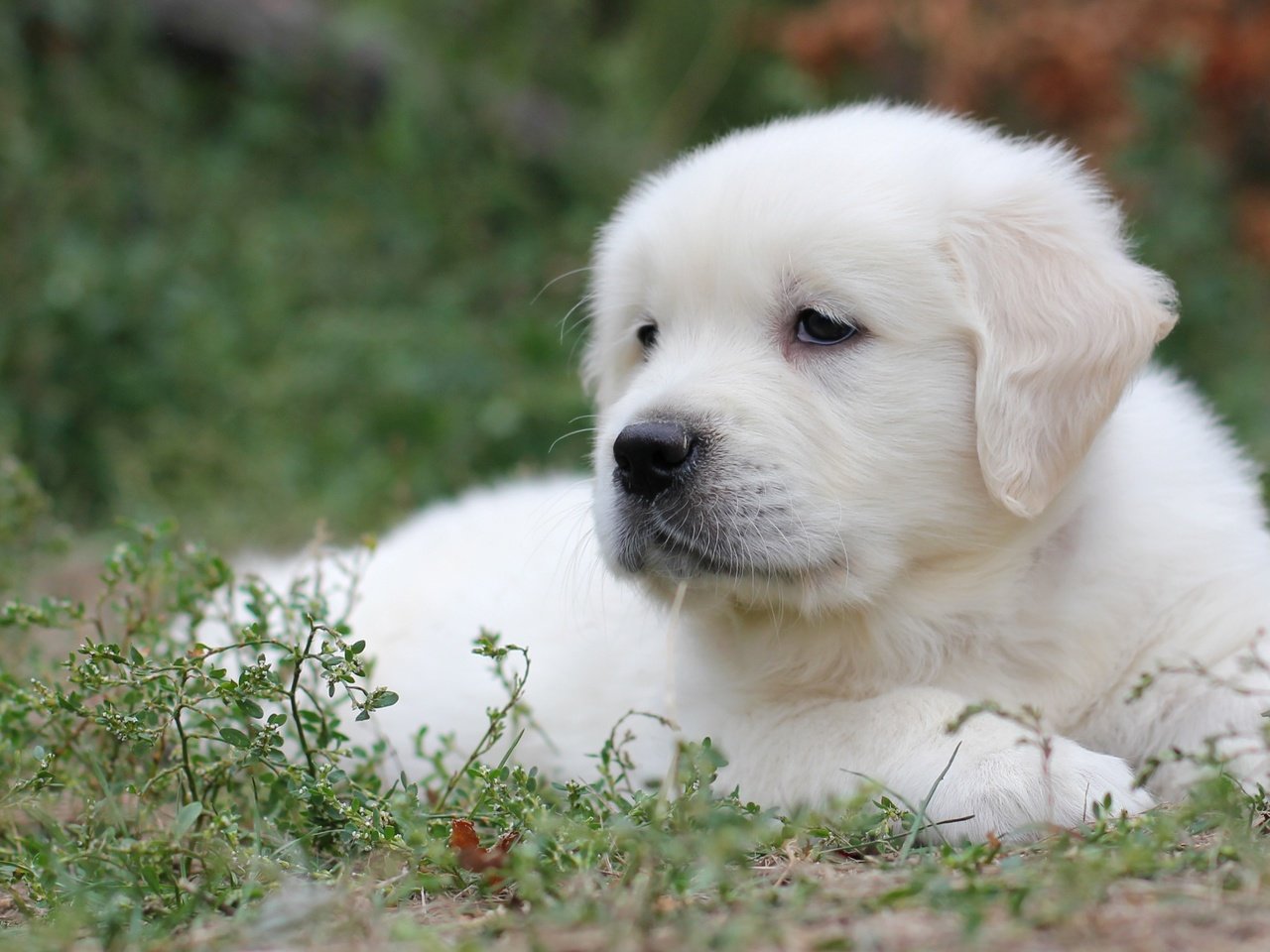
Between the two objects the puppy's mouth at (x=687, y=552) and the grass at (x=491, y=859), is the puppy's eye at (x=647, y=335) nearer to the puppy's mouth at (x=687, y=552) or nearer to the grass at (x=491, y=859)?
the puppy's mouth at (x=687, y=552)

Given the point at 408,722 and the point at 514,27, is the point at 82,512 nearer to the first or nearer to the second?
the point at 408,722

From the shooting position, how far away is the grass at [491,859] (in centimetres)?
206

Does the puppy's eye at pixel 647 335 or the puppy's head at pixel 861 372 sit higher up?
the puppy's eye at pixel 647 335

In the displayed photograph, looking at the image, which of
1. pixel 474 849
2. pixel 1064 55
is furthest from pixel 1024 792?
pixel 1064 55

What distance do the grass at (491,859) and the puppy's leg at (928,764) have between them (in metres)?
0.10

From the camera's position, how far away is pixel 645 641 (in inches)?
154

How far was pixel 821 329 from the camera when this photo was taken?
11.0 feet

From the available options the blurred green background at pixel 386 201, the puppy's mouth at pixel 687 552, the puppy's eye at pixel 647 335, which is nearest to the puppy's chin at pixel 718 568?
the puppy's mouth at pixel 687 552

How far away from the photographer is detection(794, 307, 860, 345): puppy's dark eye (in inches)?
131

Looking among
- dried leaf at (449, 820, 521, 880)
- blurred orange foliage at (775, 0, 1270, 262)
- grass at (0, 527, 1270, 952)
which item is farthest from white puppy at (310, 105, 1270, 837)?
blurred orange foliage at (775, 0, 1270, 262)

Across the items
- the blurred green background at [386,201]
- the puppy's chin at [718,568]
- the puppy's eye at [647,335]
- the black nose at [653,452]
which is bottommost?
the puppy's chin at [718,568]

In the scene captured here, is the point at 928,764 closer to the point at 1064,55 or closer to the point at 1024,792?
the point at 1024,792

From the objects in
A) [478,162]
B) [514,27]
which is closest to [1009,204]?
[478,162]

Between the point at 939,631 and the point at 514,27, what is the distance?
25.8 feet
